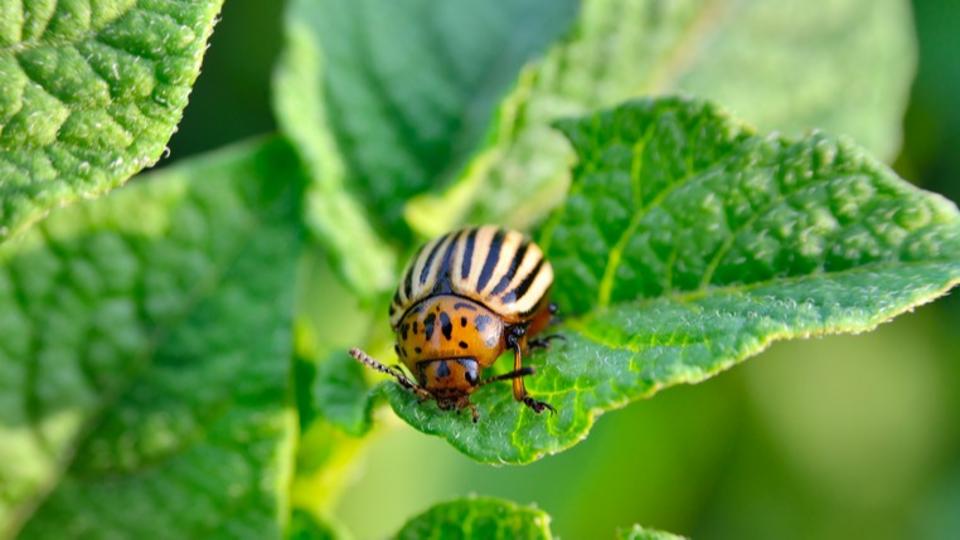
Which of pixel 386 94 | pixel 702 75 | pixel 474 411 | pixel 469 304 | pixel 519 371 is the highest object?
pixel 702 75

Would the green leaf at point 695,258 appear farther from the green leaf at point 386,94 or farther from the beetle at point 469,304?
the green leaf at point 386,94

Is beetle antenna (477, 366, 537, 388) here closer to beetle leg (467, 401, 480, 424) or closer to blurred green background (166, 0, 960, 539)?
beetle leg (467, 401, 480, 424)

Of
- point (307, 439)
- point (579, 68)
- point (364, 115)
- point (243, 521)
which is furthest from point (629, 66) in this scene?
point (243, 521)

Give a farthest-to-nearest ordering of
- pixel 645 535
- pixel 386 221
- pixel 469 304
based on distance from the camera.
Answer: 1. pixel 386 221
2. pixel 469 304
3. pixel 645 535

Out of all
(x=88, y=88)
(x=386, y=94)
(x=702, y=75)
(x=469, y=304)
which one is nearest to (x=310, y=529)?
(x=469, y=304)

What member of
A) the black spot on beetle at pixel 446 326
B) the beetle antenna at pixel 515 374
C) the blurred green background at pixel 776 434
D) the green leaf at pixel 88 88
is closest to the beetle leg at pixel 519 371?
the beetle antenna at pixel 515 374

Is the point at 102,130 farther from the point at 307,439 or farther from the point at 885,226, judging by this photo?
the point at 885,226

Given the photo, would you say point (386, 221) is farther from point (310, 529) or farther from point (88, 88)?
point (88, 88)

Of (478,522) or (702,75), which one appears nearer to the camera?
(478,522)
